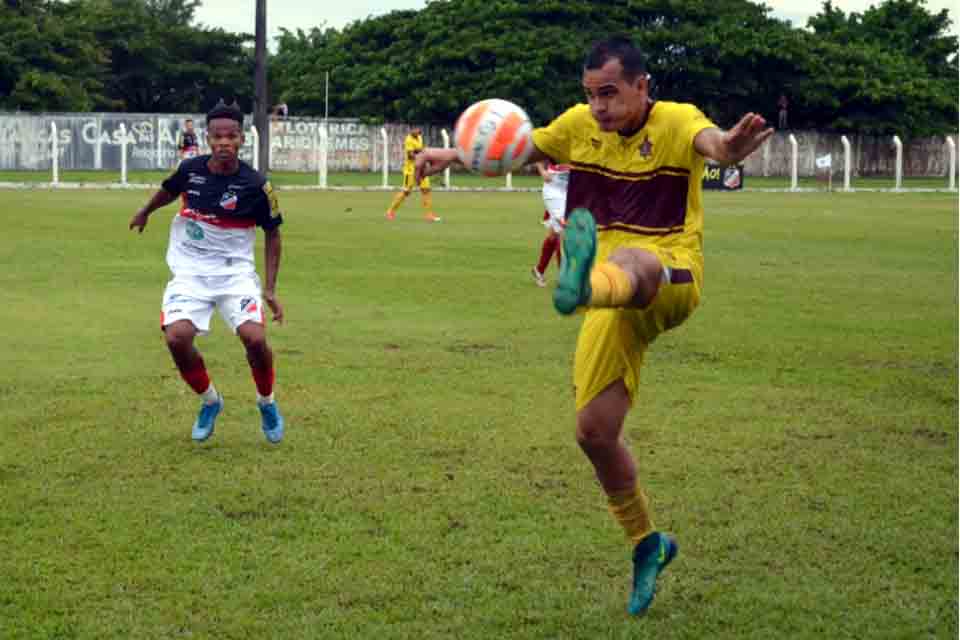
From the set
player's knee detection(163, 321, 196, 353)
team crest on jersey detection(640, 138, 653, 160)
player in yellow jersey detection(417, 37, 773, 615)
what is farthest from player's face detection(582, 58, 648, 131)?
player's knee detection(163, 321, 196, 353)

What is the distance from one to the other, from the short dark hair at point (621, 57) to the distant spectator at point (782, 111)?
5503cm

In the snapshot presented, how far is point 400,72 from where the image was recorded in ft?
192

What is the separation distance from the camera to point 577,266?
197 inches

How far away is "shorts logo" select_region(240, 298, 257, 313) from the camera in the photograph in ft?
28.1

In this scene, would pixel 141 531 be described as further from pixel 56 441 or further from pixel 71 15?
pixel 71 15

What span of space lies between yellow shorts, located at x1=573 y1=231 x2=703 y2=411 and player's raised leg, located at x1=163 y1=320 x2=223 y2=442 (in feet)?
11.0

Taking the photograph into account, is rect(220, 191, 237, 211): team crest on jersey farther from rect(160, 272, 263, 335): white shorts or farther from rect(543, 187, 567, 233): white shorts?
rect(543, 187, 567, 233): white shorts

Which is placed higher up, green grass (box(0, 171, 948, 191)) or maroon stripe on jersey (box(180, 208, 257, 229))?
green grass (box(0, 171, 948, 191))

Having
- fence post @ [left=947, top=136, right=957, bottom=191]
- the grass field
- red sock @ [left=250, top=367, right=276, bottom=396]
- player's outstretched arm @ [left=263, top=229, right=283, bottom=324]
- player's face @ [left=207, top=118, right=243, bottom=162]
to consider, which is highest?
fence post @ [left=947, top=136, right=957, bottom=191]

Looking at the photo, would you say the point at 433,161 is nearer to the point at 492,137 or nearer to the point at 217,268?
the point at 492,137

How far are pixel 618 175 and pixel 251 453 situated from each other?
10.7ft

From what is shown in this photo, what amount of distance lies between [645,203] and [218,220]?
357cm

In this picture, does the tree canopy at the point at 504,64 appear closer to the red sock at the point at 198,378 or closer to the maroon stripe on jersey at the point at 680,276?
the red sock at the point at 198,378

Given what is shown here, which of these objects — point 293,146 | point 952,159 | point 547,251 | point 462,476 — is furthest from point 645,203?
point 293,146
